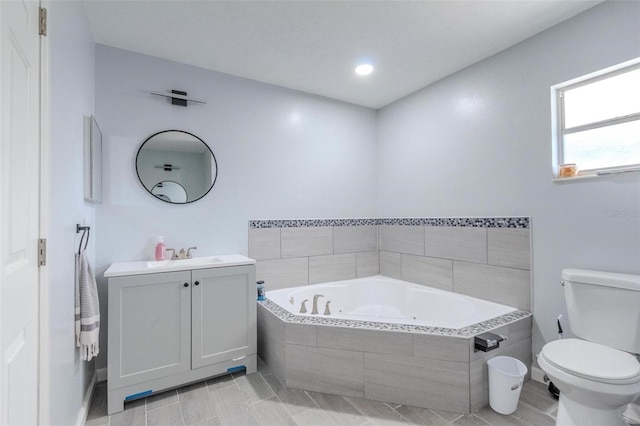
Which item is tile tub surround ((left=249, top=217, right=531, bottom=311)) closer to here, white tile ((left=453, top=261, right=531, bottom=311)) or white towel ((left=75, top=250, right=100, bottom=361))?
white tile ((left=453, top=261, right=531, bottom=311))

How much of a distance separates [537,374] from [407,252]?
143 centimetres

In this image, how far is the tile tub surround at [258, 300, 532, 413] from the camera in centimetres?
189

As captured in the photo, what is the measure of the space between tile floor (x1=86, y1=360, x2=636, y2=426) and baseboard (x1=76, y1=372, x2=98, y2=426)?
40 mm

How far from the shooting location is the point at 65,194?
1.46 meters

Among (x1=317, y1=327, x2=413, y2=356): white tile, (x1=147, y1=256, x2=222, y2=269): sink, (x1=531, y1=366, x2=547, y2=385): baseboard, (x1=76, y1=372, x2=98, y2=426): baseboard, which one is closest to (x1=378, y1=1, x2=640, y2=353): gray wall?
(x1=531, y1=366, x2=547, y2=385): baseboard

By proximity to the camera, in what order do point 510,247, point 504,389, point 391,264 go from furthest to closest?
point 391,264
point 510,247
point 504,389

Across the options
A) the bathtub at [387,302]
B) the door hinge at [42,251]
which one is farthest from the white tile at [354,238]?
the door hinge at [42,251]

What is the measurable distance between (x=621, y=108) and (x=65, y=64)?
10.2 feet

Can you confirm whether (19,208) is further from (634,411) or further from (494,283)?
(634,411)

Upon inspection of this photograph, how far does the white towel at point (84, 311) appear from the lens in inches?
66.4

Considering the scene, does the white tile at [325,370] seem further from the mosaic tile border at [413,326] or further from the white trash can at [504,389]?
the white trash can at [504,389]

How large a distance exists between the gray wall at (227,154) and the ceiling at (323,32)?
226 mm

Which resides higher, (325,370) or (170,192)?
(170,192)

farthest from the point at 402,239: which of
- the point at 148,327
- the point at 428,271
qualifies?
the point at 148,327
